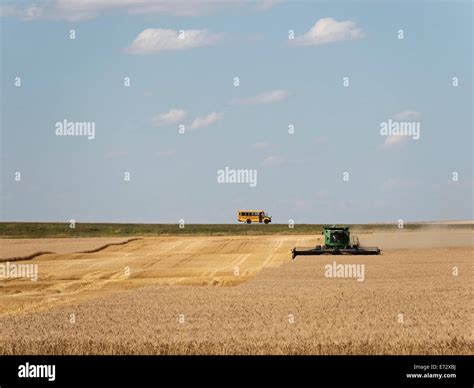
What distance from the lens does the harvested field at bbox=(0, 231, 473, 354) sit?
25.2 m

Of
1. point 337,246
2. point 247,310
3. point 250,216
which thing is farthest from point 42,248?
point 250,216

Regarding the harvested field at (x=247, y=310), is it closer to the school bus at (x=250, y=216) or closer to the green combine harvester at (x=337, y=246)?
the green combine harvester at (x=337, y=246)

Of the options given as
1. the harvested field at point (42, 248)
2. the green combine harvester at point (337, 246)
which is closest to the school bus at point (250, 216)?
the harvested field at point (42, 248)

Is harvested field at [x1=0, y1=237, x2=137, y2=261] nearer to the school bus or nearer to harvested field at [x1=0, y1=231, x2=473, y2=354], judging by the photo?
harvested field at [x1=0, y1=231, x2=473, y2=354]

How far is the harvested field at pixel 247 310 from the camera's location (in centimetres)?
2522

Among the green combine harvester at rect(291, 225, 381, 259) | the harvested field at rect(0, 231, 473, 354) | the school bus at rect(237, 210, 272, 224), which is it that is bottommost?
the harvested field at rect(0, 231, 473, 354)

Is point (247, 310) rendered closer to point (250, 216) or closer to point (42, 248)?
point (42, 248)

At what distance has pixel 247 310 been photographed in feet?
105

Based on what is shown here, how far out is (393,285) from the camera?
4047 cm

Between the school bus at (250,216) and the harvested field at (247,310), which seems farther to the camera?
the school bus at (250,216)

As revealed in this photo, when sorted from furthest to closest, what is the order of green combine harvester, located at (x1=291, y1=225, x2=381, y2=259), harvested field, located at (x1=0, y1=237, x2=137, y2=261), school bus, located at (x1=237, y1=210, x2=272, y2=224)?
1. school bus, located at (x1=237, y1=210, x2=272, y2=224)
2. harvested field, located at (x1=0, y1=237, x2=137, y2=261)
3. green combine harvester, located at (x1=291, y1=225, x2=381, y2=259)

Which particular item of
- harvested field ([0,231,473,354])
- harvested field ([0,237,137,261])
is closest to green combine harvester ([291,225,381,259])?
harvested field ([0,231,473,354])
